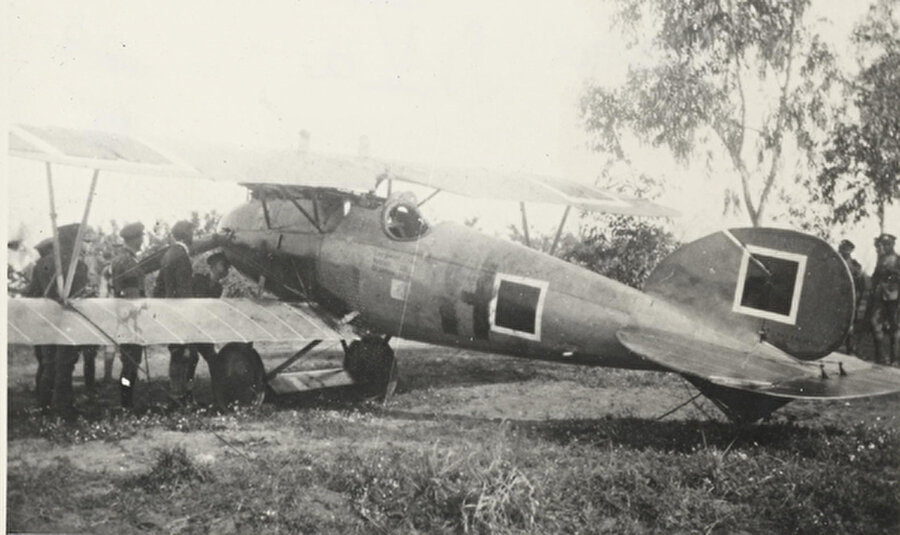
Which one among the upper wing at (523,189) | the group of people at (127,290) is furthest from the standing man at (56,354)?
the upper wing at (523,189)

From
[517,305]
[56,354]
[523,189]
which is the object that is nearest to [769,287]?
[517,305]

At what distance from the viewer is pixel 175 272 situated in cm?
658

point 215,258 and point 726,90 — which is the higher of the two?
point 726,90

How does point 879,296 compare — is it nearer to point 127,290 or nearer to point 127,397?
point 127,397

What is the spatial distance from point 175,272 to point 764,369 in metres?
5.08

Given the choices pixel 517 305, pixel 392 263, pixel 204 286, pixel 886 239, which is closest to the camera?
pixel 886 239

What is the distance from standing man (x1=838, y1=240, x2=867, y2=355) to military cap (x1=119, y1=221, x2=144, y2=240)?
620 centimetres

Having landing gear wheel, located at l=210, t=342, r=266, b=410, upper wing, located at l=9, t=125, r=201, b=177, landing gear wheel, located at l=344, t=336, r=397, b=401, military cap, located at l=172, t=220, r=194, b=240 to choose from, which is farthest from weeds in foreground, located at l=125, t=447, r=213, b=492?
landing gear wheel, located at l=344, t=336, r=397, b=401

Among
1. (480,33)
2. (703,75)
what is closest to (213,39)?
(480,33)

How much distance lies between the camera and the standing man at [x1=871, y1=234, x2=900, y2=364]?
17.0 ft

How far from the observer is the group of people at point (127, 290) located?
566 cm

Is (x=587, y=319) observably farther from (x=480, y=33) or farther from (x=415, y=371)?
(x=415, y=371)

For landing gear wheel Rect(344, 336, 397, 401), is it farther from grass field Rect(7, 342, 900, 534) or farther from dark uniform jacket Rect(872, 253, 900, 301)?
dark uniform jacket Rect(872, 253, 900, 301)

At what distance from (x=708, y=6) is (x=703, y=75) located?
24.5 inches
